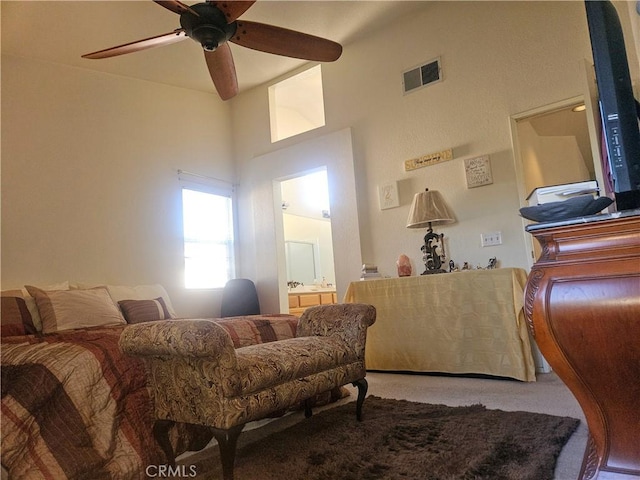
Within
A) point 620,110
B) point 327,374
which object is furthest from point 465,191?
point 620,110

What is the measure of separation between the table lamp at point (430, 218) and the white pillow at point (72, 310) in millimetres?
2543

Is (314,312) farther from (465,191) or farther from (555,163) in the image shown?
(555,163)

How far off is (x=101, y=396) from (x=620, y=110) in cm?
198

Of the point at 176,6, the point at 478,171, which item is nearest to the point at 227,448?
the point at 176,6

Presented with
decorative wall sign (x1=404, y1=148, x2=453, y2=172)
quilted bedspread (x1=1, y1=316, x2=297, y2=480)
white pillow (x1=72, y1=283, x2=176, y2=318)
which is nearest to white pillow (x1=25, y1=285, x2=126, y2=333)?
white pillow (x1=72, y1=283, x2=176, y2=318)

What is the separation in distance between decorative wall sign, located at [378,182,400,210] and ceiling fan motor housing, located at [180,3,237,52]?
229 centimetres

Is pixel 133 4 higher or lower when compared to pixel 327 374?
higher

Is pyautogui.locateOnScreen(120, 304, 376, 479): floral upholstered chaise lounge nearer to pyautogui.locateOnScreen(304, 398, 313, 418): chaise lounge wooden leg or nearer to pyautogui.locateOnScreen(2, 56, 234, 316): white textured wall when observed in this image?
pyautogui.locateOnScreen(304, 398, 313, 418): chaise lounge wooden leg

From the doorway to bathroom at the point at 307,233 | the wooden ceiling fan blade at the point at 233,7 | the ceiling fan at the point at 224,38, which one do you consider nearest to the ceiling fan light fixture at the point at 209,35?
the ceiling fan at the point at 224,38

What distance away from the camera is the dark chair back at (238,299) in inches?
188

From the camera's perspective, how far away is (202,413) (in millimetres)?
1537

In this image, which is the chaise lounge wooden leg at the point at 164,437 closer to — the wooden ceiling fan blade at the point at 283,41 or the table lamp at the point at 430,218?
the wooden ceiling fan blade at the point at 283,41

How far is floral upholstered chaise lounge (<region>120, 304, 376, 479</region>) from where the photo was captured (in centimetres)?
148

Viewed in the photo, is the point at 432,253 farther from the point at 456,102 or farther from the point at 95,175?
the point at 95,175
